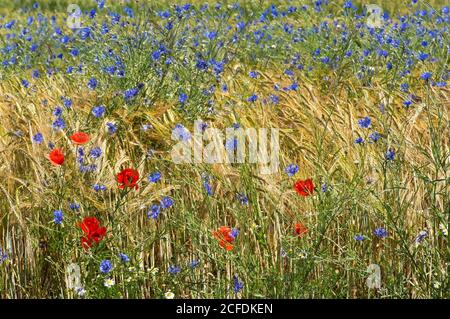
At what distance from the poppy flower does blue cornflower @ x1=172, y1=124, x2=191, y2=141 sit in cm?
72

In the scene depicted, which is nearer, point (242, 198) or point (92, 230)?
point (92, 230)

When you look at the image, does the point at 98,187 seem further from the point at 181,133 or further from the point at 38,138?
the point at 181,133

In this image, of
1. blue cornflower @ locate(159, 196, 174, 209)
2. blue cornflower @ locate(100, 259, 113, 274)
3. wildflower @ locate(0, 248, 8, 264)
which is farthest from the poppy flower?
wildflower @ locate(0, 248, 8, 264)

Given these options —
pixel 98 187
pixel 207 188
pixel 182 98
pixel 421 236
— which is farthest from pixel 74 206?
pixel 421 236

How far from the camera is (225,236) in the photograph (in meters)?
2.52

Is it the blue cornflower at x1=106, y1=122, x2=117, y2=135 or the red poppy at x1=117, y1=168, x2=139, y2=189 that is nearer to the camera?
the red poppy at x1=117, y1=168, x2=139, y2=189

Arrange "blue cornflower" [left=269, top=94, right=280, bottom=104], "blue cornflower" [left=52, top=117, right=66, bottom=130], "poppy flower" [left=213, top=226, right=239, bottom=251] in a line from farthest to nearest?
1. "blue cornflower" [left=269, top=94, right=280, bottom=104]
2. "blue cornflower" [left=52, top=117, right=66, bottom=130]
3. "poppy flower" [left=213, top=226, right=239, bottom=251]

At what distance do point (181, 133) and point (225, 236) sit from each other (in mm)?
815

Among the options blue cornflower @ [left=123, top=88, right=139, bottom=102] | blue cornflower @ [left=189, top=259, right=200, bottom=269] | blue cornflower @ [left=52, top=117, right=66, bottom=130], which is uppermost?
blue cornflower @ [left=123, top=88, right=139, bottom=102]

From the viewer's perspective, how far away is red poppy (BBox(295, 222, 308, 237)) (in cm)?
252

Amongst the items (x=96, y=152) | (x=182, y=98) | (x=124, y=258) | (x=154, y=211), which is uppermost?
(x=182, y=98)

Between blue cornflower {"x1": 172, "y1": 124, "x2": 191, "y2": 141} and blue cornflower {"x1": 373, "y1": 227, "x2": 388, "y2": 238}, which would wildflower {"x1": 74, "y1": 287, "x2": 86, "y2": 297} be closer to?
blue cornflower {"x1": 172, "y1": 124, "x2": 191, "y2": 141}

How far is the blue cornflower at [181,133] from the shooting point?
3.22 metres
